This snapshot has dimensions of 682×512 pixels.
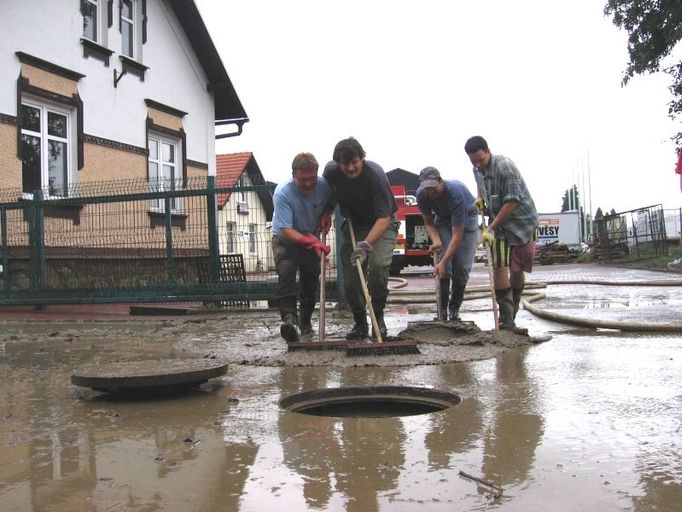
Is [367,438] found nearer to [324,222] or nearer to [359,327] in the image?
[359,327]

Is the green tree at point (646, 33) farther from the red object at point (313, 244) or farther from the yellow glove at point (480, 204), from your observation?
the red object at point (313, 244)

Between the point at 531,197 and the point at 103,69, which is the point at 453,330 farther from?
the point at 103,69

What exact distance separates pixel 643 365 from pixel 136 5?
1389cm

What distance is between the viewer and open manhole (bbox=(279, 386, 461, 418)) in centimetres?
336

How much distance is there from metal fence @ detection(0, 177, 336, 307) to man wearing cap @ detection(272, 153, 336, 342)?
2.71 metres

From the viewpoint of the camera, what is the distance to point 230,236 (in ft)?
30.2

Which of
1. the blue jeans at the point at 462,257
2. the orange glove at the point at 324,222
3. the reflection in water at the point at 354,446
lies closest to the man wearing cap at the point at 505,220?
the blue jeans at the point at 462,257

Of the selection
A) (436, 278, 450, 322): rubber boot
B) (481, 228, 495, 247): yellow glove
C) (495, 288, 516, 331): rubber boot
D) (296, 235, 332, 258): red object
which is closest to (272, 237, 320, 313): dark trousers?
(296, 235, 332, 258): red object

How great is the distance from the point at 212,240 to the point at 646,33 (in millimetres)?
12054

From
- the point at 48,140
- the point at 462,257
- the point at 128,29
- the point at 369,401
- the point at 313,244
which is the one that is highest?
the point at 128,29

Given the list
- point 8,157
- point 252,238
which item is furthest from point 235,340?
point 8,157

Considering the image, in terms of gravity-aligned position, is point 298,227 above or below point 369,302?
above

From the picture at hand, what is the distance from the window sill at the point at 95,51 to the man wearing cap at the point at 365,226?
9.51m

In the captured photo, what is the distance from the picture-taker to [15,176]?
1105cm
